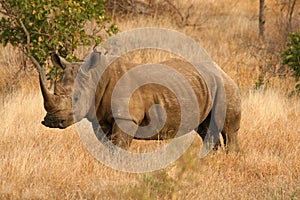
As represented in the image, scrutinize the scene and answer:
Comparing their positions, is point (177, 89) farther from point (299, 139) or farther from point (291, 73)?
point (291, 73)

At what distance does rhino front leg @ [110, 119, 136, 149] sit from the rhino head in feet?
1.45

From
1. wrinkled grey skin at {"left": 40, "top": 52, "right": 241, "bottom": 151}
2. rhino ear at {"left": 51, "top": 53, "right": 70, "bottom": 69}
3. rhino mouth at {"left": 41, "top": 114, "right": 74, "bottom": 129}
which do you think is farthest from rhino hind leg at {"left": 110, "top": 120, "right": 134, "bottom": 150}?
rhino ear at {"left": 51, "top": 53, "right": 70, "bottom": 69}

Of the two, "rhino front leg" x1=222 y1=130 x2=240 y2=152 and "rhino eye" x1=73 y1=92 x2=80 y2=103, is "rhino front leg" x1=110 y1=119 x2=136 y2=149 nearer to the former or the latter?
"rhino eye" x1=73 y1=92 x2=80 y2=103

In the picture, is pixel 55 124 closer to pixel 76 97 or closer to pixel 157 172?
pixel 76 97

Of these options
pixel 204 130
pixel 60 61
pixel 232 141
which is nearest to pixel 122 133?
pixel 60 61

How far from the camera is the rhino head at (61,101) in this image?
561cm

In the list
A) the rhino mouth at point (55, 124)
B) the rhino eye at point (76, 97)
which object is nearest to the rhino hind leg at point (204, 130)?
the rhino eye at point (76, 97)

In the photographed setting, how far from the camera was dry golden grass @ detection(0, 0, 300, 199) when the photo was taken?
5.18 m

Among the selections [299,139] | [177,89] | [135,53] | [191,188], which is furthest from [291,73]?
[191,188]

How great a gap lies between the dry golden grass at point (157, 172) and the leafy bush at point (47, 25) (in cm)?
81

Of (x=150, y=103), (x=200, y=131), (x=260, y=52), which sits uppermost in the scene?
(x=150, y=103)

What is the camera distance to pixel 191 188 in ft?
17.7

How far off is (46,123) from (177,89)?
5.18 ft

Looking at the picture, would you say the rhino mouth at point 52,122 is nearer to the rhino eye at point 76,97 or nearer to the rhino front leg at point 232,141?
the rhino eye at point 76,97
